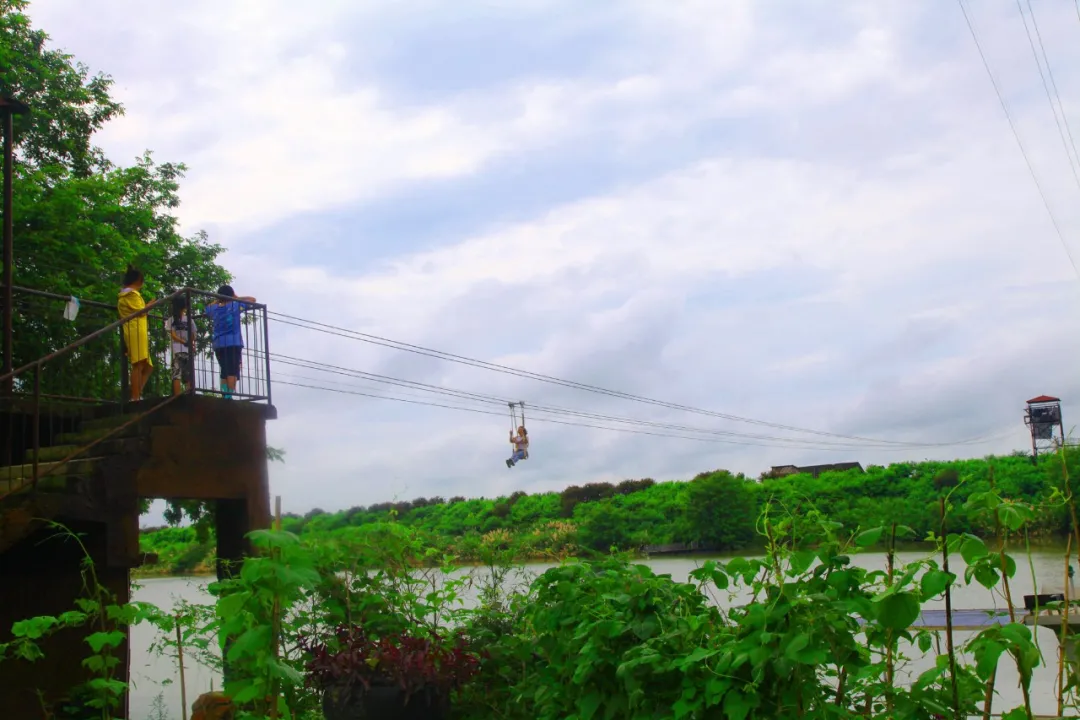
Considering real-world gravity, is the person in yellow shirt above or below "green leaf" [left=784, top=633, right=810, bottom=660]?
above

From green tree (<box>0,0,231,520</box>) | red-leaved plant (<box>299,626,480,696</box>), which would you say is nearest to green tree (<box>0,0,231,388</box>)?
green tree (<box>0,0,231,520</box>)

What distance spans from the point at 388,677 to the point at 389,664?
53mm

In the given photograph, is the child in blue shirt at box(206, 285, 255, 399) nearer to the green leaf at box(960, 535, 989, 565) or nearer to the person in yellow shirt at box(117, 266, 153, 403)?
the person in yellow shirt at box(117, 266, 153, 403)

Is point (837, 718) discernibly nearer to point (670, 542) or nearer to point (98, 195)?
point (670, 542)

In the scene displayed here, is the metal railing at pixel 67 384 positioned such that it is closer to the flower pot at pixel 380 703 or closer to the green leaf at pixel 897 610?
the flower pot at pixel 380 703

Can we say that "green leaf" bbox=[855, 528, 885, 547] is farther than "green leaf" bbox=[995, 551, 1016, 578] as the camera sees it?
Yes

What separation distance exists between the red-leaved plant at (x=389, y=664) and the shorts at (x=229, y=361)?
4.77 meters

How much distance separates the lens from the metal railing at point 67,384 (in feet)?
23.4

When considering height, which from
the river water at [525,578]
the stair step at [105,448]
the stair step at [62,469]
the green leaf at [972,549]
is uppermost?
the stair step at [105,448]

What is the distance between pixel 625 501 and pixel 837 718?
881 cm

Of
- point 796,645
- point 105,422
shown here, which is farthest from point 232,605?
point 105,422

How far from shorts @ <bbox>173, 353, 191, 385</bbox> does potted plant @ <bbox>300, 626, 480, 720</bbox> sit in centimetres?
449

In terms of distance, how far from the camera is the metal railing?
23.4 feet

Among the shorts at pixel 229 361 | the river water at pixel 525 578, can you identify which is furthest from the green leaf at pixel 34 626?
the shorts at pixel 229 361
